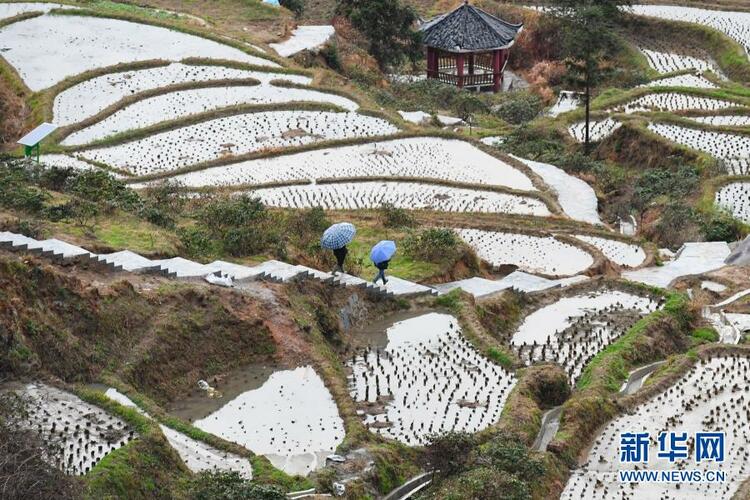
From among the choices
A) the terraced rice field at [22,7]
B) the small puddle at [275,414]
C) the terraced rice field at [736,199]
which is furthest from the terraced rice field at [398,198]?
the terraced rice field at [22,7]

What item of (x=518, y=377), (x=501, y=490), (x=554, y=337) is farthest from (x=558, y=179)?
(x=501, y=490)

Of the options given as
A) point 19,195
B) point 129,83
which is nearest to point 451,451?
point 19,195

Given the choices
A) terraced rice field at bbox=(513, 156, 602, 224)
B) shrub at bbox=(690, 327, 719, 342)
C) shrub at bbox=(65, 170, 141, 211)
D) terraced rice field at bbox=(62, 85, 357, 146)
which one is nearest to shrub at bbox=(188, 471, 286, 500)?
shrub at bbox=(690, 327, 719, 342)

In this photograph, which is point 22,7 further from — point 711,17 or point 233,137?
point 711,17

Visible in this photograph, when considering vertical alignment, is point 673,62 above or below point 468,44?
below

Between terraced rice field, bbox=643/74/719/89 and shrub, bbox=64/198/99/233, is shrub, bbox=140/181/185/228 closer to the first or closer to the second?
shrub, bbox=64/198/99/233
